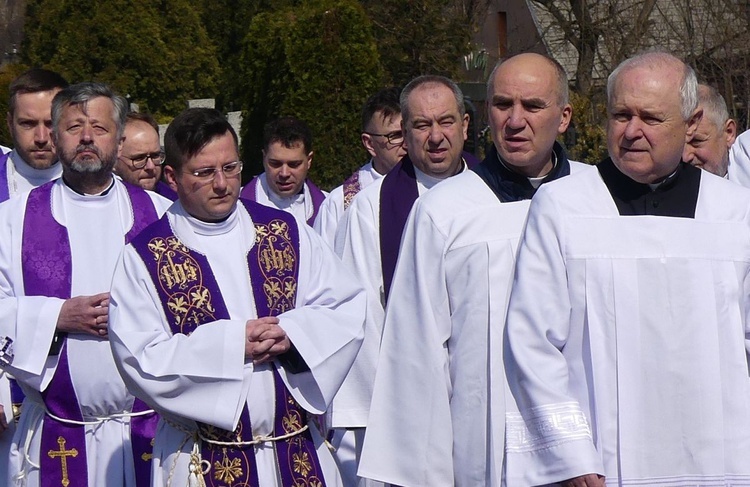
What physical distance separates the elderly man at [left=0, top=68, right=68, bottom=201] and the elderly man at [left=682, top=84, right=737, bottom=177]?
305cm

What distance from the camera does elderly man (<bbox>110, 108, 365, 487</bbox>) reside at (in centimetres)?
486

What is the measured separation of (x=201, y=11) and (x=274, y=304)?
25.9 metres

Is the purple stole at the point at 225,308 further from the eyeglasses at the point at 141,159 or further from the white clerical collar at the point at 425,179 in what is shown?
the eyeglasses at the point at 141,159

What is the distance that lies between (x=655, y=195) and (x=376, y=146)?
4.31 meters

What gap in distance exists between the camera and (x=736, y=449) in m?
4.12

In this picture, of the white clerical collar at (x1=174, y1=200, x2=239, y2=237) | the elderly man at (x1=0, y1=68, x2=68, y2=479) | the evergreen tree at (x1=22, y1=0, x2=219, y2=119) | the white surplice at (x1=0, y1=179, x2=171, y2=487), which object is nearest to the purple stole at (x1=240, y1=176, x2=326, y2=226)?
the elderly man at (x1=0, y1=68, x2=68, y2=479)

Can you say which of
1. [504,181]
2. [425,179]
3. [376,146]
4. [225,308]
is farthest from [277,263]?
[376,146]

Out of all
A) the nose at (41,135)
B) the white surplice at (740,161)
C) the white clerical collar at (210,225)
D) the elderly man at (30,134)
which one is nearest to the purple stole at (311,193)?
Result: the elderly man at (30,134)

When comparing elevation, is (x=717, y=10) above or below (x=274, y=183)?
above

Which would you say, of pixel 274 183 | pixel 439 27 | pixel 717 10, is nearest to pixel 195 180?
pixel 274 183

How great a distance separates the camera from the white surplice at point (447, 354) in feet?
15.3

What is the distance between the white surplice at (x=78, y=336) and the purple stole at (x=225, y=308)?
0.79 metres

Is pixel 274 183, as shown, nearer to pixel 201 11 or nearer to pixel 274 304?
pixel 274 304

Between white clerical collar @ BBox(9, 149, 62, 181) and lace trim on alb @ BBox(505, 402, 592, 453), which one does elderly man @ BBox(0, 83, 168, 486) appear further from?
lace trim on alb @ BBox(505, 402, 592, 453)
